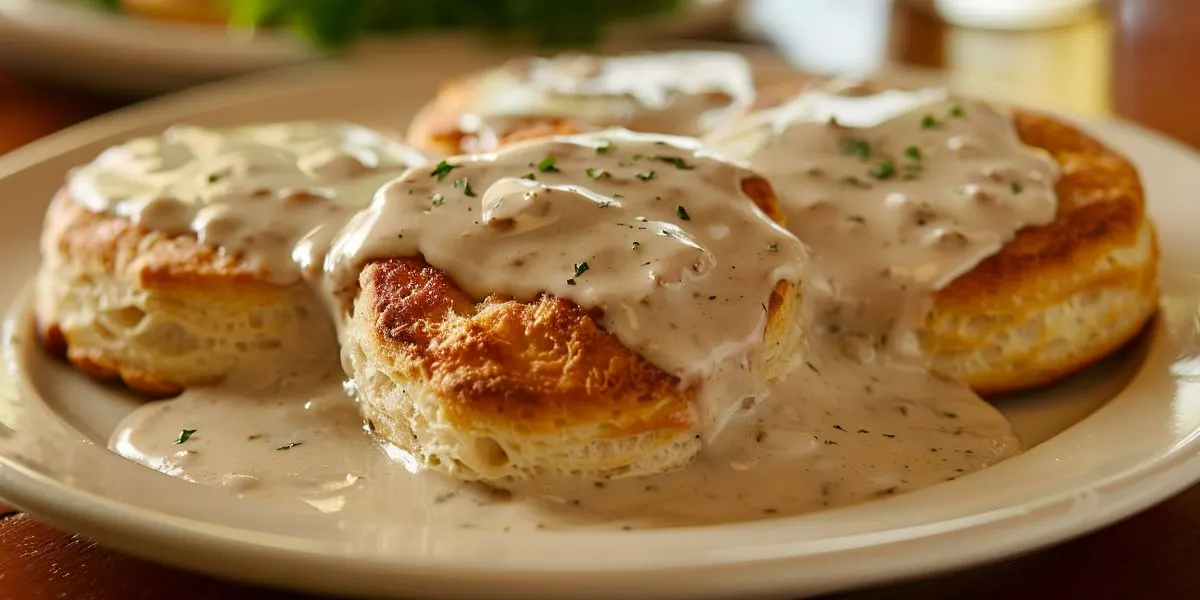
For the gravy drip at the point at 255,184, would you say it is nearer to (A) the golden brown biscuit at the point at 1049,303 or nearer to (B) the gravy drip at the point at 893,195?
(B) the gravy drip at the point at 893,195

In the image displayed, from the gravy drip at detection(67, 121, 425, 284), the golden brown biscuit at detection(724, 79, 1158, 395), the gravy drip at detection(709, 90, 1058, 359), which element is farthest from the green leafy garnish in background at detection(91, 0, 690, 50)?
the golden brown biscuit at detection(724, 79, 1158, 395)

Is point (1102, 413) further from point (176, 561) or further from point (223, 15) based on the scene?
point (223, 15)

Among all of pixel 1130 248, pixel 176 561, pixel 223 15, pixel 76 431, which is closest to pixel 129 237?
pixel 76 431

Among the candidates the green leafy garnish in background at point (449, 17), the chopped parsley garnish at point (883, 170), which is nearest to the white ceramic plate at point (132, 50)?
the green leafy garnish in background at point (449, 17)

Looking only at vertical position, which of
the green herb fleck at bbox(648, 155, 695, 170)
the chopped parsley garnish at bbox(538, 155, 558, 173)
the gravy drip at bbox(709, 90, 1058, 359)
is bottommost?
the gravy drip at bbox(709, 90, 1058, 359)

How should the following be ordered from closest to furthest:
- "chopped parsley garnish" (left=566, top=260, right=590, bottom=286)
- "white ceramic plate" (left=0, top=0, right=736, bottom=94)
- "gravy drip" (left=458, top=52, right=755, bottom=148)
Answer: "chopped parsley garnish" (left=566, top=260, right=590, bottom=286) → "gravy drip" (left=458, top=52, right=755, bottom=148) → "white ceramic plate" (left=0, top=0, right=736, bottom=94)

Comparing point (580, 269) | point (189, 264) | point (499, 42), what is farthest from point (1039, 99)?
point (189, 264)

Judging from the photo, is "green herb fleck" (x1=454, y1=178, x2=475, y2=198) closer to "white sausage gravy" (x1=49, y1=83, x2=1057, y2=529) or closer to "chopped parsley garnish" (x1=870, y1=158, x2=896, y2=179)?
"white sausage gravy" (x1=49, y1=83, x2=1057, y2=529)
